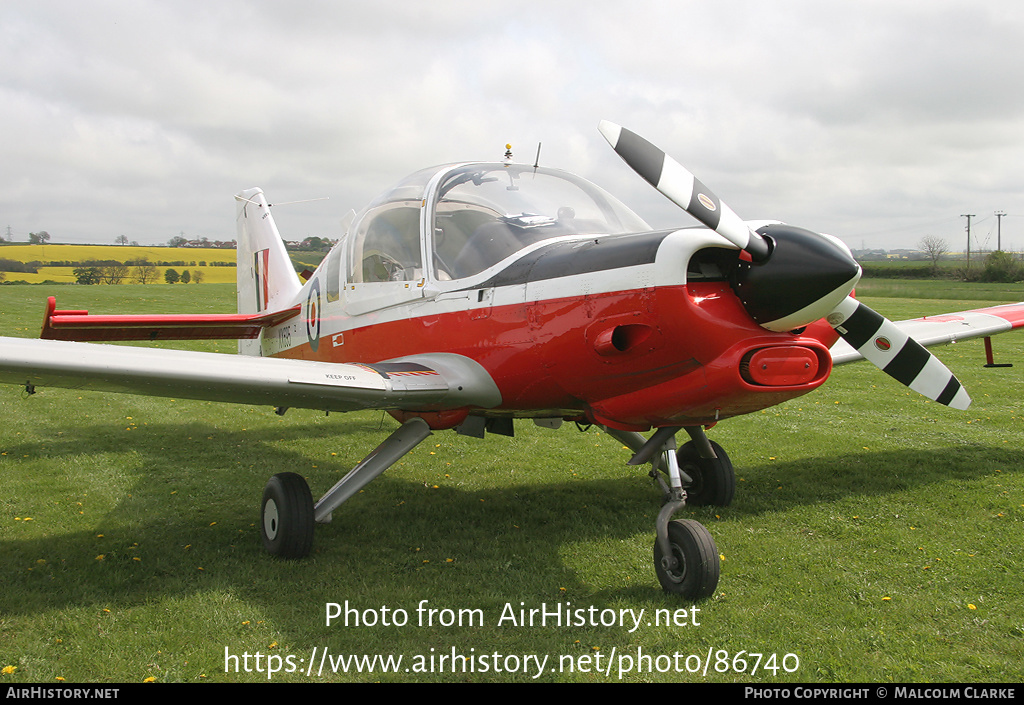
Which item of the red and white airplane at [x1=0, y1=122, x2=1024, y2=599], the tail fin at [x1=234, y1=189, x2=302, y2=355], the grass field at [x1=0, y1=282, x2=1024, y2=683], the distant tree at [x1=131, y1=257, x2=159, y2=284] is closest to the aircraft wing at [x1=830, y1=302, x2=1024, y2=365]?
the grass field at [x1=0, y1=282, x2=1024, y2=683]

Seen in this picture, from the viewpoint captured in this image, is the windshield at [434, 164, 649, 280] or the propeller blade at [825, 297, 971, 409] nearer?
the propeller blade at [825, 297, 971, 409]

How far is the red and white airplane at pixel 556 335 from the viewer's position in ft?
11.5

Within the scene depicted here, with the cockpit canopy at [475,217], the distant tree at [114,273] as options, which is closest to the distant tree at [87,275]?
the distant tree at [114,273]

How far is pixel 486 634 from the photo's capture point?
371 centimetres

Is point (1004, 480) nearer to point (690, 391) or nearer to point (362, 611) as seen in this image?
point (690, 391)

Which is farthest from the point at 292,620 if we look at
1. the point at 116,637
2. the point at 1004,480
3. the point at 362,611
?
the point at 1004,480

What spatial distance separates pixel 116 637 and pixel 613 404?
2.89 m

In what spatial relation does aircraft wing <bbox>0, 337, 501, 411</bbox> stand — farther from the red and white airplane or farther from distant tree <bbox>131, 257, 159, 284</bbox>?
distant tree <bbox>131, 257, 159, 284</bbox>

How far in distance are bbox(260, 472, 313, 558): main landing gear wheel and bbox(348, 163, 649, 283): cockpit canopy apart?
1656mm

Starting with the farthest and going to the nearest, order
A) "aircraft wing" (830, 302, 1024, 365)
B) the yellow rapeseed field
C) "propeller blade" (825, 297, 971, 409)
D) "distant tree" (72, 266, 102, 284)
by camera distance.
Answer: the yellow rapeseed field, "distant tree" (72, 266, 102, 284), "aircraft wing" (830, 302, 1024, 365), "propeller blade" (825, 297, 971, 409)

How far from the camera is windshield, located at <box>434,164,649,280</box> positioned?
470 centimetres

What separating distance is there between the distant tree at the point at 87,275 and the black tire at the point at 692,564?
5362cm

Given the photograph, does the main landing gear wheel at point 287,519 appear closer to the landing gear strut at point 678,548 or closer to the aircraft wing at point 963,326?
the landing gear strut at point 678,548
